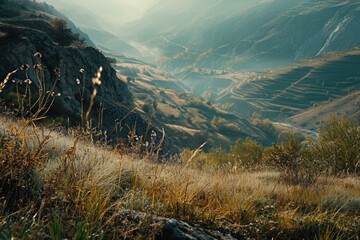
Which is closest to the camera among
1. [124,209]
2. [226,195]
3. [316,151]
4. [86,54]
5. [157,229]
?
[157,229]

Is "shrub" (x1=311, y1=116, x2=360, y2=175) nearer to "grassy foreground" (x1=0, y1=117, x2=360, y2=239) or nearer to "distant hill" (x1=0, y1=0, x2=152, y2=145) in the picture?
"grassy foreground" (x1=0, y1=117, x2=360, y2=239)

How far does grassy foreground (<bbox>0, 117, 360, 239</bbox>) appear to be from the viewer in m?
3.32

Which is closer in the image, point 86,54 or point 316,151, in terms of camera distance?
point 316,151

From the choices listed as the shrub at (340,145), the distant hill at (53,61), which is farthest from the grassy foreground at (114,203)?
the distant hill at (53,61)

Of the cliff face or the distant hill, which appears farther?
the cliff face

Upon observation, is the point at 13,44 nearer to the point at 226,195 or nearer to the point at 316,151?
the point at 316,151

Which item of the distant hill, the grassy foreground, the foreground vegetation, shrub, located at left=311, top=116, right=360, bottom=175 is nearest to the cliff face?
the distant hill

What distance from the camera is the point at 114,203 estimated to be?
3.79m

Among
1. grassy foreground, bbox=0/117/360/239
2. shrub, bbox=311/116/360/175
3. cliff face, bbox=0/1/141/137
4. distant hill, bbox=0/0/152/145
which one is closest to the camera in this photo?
grassy foreground, bbox=0/117/360/239

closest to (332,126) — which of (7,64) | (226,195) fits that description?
(226,195)

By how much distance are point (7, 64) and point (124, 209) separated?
1575 inches

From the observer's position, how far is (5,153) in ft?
12.6

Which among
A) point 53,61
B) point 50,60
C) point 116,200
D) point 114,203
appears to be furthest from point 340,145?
point 53,61

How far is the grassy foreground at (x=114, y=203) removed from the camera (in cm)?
332
